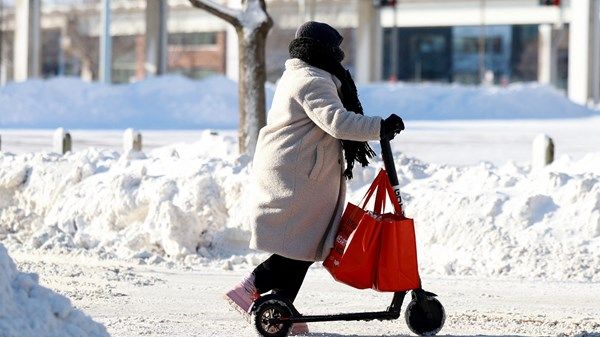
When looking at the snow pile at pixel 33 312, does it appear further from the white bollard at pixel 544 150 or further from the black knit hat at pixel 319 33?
the white bollard at pixel 544 150

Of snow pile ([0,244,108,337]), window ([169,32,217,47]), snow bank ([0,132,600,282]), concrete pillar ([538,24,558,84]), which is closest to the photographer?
snow pile ([0,244,108,337])

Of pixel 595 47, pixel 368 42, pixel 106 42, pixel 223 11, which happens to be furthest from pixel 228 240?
pixel 368 42

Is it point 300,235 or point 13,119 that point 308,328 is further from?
point 13,119

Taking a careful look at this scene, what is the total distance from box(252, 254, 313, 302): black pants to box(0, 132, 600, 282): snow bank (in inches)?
120

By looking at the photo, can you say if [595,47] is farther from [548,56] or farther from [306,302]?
[306,302]

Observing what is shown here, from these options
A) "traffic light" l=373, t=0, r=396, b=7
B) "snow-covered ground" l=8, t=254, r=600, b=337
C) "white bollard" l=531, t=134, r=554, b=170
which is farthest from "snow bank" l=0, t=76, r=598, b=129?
"snow-covered ground" l=8, t=254, r=600, b=337

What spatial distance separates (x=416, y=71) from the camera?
90.1m

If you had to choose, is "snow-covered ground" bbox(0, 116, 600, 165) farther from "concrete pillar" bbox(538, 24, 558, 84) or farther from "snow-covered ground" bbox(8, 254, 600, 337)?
"concrete pillar" bbox(538, 24, 558, 84)

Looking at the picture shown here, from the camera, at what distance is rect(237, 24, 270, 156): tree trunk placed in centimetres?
1517

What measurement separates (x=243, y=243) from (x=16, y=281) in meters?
5.05

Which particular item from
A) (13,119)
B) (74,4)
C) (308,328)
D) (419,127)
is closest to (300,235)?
(308,328)

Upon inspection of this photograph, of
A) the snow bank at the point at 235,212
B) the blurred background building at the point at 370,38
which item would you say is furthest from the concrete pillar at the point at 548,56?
the snow bank at the point at 235,212

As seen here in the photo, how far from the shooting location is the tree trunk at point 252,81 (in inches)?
597

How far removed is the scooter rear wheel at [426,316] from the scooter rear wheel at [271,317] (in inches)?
24.2
